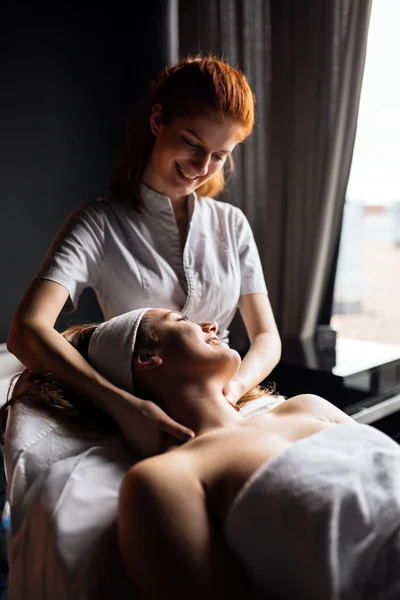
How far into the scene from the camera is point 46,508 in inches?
37.6

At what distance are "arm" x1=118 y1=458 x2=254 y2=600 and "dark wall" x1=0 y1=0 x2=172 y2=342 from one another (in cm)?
184

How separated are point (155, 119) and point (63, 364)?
75 cm

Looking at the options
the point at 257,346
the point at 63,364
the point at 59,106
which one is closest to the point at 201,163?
the point at 257,346

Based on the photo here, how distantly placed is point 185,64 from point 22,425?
3.28 ft

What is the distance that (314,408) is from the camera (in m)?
1.18

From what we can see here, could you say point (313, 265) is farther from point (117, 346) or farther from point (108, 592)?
point (108, 592)

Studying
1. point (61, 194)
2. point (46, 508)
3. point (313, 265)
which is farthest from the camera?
point (61, 194)

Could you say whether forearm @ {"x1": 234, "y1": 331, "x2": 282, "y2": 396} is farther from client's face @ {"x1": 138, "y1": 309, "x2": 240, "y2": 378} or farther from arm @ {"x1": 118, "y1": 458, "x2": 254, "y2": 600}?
arm @ {"x1": 118, "y1": 458, "x2": 254, "y2": 600}

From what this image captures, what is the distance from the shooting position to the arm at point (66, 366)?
3.53ft

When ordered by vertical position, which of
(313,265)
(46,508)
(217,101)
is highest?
(217,101)

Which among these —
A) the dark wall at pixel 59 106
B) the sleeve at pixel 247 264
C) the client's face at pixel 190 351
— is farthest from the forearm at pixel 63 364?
the dark wall at pixel 59 106

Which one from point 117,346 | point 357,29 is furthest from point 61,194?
point 117,346

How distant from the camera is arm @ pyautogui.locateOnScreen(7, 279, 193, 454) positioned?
3.53 feet

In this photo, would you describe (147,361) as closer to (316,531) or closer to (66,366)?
(66,366)
